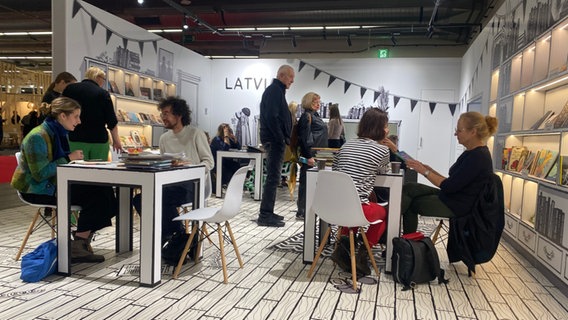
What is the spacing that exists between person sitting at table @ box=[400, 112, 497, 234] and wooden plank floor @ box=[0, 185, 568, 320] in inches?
20.6

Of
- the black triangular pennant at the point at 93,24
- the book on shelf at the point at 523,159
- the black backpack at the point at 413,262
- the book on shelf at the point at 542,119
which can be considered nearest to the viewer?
the black backpack at the point at 413,262

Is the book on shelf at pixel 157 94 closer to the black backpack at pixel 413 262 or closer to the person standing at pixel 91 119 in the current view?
the person standing at pixel 91 119

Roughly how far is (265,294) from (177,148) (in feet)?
5.01

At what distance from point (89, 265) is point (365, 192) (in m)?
2.16

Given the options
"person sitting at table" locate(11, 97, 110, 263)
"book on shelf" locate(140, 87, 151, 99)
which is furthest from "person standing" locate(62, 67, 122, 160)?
"book on shelf" locate(140, 87, 151, 99)

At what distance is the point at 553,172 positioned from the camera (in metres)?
3.48

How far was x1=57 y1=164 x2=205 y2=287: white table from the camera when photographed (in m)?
2.62

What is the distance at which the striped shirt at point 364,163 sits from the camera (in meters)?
2.99

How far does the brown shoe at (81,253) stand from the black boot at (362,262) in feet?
6.54

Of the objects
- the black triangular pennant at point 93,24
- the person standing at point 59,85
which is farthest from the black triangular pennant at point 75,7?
the person standing at point 59,85

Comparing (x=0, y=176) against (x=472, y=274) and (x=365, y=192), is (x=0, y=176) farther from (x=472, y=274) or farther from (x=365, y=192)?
(x=472, y=274)

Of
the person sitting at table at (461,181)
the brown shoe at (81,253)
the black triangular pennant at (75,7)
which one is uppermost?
the black triangular pennant at (75,7)

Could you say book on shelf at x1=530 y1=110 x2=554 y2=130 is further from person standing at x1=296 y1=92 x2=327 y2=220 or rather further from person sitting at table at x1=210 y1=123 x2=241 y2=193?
person sitting at table at x1=210 y1=123 x2=241 y2=193

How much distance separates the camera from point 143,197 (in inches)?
103
